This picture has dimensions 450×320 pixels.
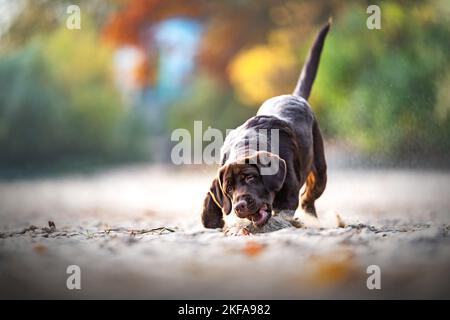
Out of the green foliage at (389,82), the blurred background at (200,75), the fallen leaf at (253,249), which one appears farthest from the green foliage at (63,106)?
the fallen leaf at (253,249)

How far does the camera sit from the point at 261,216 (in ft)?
13.0

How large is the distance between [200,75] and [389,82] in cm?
580

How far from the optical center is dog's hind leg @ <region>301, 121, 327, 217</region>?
5145mm

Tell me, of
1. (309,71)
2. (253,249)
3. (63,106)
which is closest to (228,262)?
(253,249)

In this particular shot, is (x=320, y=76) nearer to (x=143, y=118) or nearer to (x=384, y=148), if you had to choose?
(x=384, y=148)

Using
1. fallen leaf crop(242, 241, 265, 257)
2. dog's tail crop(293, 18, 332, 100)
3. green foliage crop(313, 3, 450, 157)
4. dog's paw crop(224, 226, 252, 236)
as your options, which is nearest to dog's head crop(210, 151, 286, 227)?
dog's paw crop(224, 226, 252, 236)

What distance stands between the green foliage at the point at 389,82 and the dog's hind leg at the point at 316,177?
1.18m

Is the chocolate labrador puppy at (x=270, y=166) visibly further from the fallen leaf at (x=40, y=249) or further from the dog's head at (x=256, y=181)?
the fallen leaf at (x=40, y=249)

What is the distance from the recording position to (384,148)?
6.88m

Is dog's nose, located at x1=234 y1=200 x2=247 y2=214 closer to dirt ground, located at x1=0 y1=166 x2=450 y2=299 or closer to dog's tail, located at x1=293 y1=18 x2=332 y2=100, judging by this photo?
dirt ground, located at x1=0 y1=166 x2=450 y2=299

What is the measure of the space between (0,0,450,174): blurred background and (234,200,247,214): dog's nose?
2.59 metres

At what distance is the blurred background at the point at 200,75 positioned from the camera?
243 inches

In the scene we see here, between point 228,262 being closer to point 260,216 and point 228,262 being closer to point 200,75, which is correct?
point 260,216
